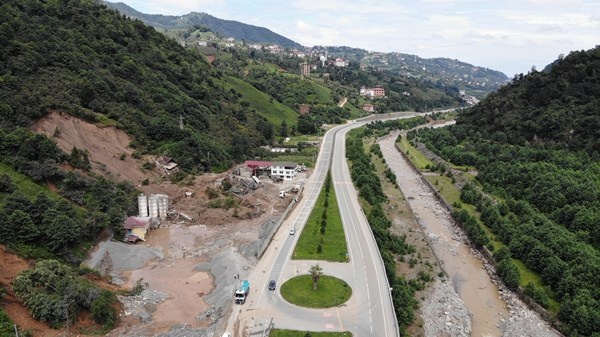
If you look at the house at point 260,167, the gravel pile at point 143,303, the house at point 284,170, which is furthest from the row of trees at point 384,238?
the gravel pile at point 143,303

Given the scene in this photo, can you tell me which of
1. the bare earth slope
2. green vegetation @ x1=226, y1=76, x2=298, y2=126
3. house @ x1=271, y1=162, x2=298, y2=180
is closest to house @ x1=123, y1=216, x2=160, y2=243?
the bare earth slope

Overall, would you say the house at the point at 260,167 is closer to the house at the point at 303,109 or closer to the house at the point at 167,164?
the house at the point at 167,164

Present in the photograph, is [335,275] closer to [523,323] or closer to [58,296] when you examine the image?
[523,323]

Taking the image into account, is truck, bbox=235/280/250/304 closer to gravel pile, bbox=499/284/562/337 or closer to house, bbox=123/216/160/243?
house, bbox=123/216/160/243

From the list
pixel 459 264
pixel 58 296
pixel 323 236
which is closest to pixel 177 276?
pixel 58 296

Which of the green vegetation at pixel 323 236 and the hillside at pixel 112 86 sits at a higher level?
the hillside at pixel 112 86

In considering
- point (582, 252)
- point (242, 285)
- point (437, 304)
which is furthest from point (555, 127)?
point (242, 285)

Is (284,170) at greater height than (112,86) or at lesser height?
lesser
